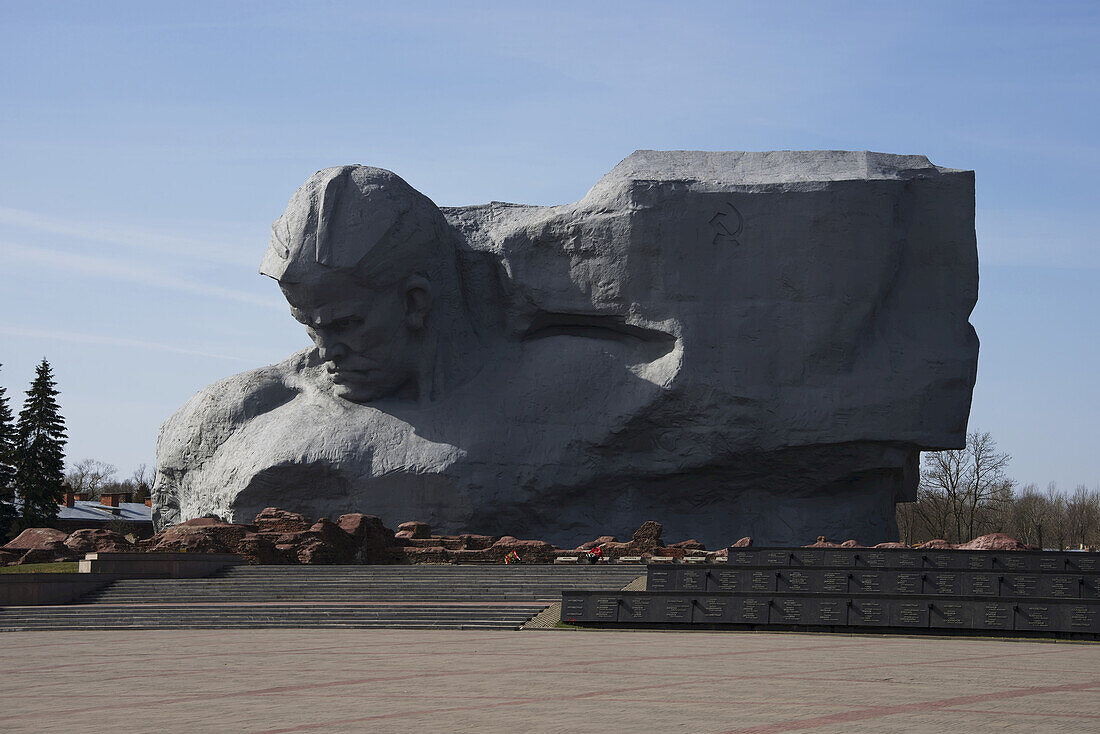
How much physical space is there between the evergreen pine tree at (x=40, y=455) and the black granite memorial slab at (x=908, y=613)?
25.1 meters

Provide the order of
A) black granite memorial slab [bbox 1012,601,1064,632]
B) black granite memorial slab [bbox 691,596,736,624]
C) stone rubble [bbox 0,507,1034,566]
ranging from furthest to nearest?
stone rubble [bbox 0,507,1034,566] < black granite memorial slab [bbox 691,596,736,624] < black granite memorial slab [bbox 1012,601,1064,632]

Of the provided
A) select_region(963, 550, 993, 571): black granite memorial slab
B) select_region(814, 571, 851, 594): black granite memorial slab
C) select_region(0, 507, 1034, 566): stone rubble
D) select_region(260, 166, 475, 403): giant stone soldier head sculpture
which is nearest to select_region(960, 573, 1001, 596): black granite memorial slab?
select_region(814, 571, 851, 594): black granite memorial slab

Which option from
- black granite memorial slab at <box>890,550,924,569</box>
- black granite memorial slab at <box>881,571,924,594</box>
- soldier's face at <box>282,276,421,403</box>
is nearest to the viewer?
black granite memorial slab at <box>881,571,924,594</box>

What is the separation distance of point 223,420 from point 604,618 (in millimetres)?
12366

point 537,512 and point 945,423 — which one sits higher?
point 945,423

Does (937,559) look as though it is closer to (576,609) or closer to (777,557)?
(777,557)

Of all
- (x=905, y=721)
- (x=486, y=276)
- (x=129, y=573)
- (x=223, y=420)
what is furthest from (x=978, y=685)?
(x=223, y=420)

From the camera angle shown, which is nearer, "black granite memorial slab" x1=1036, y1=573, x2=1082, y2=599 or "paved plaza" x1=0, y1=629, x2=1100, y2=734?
"paved plaza" x1=0, y1=629, x2=1100, y2=734

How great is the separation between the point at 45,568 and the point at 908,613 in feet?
42.0

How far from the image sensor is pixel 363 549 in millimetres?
18312

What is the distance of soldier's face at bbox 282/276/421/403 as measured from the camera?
20297 mm

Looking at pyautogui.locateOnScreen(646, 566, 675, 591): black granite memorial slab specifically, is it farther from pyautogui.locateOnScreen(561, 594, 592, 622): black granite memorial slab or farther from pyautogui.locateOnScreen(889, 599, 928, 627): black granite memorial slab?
pyautogui.locateOnScreen(889, 599, 928, 627): black granite memorial slab

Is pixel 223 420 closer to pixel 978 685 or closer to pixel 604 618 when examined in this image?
pixel 604 618

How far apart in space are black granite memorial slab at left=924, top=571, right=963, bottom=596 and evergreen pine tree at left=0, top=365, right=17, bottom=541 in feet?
75.9
